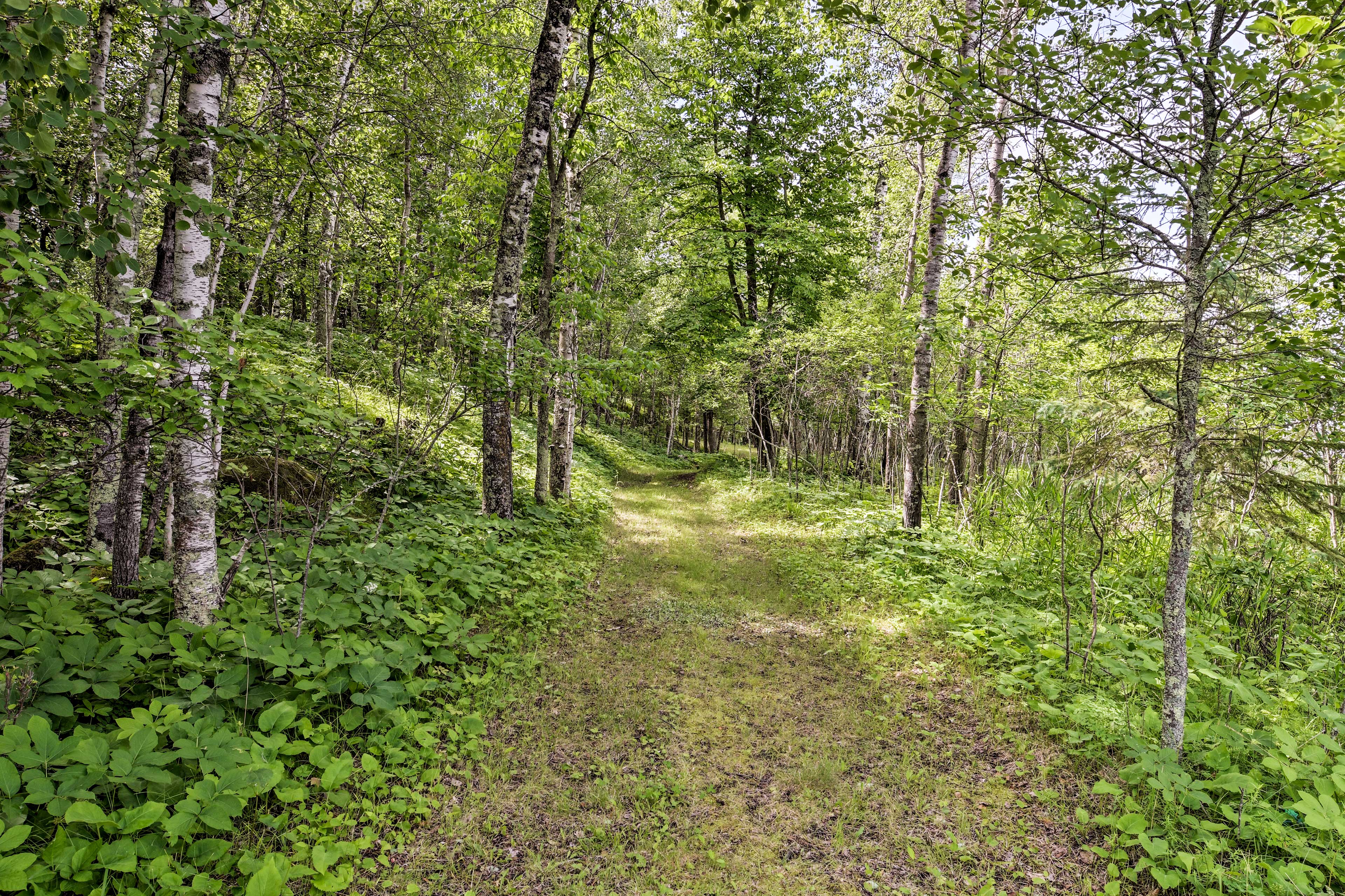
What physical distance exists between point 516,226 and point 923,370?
737 cm

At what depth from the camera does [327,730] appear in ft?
11.2

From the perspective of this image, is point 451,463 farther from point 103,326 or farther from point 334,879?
point 334,879

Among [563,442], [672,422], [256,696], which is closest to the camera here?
[256,696]

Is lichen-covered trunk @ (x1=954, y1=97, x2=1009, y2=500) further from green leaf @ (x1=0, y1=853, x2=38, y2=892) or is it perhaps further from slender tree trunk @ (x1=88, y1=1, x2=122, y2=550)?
green leaf @ (x1=0, y1=853, x2=38, y2=892)

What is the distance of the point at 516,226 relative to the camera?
25.5 feet

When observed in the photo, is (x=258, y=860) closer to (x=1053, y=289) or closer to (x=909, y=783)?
(x=909, y=783)

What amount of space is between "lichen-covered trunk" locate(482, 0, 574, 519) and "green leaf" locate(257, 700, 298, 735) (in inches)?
189

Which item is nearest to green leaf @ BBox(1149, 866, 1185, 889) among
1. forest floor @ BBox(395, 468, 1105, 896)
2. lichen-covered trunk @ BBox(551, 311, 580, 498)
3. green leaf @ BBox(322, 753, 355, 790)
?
forest floor @ BBox(395, 468, 1105, 896)

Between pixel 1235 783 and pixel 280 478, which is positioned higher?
pixel 280 478

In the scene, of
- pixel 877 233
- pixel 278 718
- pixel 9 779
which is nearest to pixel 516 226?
pixel 278 718

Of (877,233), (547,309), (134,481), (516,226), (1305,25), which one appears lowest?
(134,481)

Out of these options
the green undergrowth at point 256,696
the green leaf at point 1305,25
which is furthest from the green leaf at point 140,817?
the green leaf at point 1305,25

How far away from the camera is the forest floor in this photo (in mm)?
3115

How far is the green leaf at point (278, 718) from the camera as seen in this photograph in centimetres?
298
